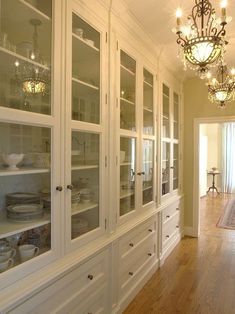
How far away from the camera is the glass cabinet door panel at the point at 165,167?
12.8ft

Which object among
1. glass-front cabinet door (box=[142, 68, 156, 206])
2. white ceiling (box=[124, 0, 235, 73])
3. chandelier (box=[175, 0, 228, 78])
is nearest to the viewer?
chandelier (box=[175, 0, 228, 78])

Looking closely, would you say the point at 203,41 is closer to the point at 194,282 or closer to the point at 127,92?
the point at 127,92

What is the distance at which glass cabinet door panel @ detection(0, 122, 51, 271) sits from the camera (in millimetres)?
1519

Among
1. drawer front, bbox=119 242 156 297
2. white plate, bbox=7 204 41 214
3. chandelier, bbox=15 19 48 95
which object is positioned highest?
chandelier, bbox=15 19 48 95

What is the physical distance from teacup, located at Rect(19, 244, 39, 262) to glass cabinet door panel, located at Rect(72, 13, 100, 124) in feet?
2.94

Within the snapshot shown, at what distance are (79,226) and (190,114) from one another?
343 cm

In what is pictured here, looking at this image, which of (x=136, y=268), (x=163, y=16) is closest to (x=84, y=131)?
(x=163, y=16)

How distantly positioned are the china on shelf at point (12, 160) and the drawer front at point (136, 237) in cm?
138

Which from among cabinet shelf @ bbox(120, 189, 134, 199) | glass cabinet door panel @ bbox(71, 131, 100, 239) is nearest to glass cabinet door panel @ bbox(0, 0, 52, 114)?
glass cabinet door panel @ bbox(71, 131, 100, 239)

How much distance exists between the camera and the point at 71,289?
1845mm

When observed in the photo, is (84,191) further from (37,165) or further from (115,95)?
(115,95)

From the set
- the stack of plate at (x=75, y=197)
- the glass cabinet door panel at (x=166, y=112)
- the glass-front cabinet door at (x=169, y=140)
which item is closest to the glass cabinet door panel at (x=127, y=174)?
the stack of plate at (x=75, y=197)

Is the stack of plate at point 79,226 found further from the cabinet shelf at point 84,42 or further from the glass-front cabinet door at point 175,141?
the glass-front cabinet door at point 175,141

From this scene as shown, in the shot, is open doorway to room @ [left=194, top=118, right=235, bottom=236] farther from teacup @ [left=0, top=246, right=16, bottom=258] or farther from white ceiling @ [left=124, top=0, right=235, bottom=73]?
teacup @ [left=0, top=246, right=16, bottom=258]
